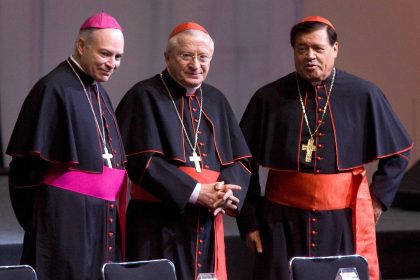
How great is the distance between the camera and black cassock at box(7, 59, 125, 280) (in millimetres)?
4484

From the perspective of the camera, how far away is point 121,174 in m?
4.77

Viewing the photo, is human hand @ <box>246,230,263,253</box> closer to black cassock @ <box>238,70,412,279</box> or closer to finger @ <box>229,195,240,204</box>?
black cassock @ <box>238,70,412,279</box>

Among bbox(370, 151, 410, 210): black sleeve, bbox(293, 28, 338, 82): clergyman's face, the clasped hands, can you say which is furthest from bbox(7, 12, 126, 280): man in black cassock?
bbox(370, 151, 410, 210): black sleeve

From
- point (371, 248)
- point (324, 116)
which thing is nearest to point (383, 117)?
point (324, 116)

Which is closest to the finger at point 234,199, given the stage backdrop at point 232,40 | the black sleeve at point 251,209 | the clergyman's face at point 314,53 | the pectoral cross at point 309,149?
the black sleeve at point 251,209

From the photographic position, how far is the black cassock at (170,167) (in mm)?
4902

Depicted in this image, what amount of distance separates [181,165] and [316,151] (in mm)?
695

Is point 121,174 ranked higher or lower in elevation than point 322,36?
lower

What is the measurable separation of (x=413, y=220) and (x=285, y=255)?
2.12m

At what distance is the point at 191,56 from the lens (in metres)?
5.01

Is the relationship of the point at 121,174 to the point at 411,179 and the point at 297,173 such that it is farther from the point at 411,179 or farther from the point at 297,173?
the point at 411,179

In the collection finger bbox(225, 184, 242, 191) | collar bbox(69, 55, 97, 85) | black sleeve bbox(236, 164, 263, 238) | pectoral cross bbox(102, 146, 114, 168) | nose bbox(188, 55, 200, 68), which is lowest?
black sleeve bbox(236, 164, 263, 238)

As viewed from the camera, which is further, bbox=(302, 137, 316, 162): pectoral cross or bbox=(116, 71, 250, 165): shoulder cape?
bbox=(302, 137, 316, 162): pectoral cross

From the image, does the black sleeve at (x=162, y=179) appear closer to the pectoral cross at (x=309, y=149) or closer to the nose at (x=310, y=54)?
the pectoral cross at (x=309, y=149)
